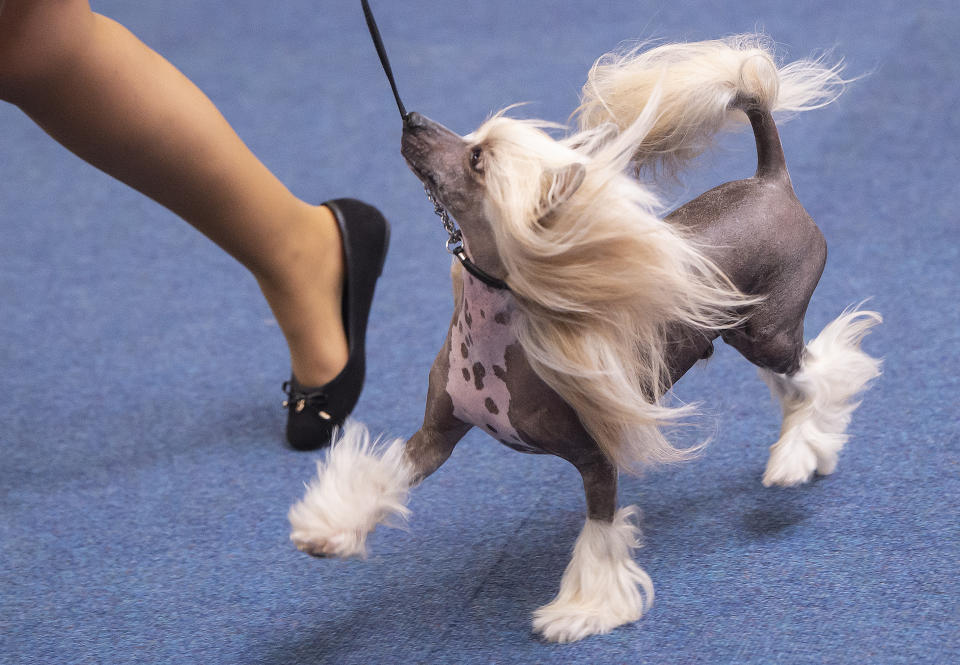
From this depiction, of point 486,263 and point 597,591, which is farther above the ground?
point 486,263

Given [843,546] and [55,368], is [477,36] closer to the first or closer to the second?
[55,368]

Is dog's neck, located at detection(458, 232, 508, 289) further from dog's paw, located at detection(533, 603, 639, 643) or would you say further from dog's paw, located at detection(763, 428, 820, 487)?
dog's paw, located at detection(763, 428, 820, 487)

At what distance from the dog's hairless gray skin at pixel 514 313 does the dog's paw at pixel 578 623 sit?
0.09 metres

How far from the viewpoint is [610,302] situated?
888mm

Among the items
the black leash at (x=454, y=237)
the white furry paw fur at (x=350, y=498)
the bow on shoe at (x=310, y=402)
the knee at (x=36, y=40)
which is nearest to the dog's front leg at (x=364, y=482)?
the white furry paw fur at (x=350, y=498)

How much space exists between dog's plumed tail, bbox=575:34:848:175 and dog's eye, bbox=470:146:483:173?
0.75ft

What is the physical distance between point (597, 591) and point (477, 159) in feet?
1.45

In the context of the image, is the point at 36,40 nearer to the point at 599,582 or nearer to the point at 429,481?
the point at 429,481

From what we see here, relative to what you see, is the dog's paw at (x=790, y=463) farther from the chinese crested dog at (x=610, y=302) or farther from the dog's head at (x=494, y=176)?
the dog's head at (x=494, y=176)

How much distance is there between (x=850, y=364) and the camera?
1214mm

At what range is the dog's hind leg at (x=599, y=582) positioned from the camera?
1.02 meters

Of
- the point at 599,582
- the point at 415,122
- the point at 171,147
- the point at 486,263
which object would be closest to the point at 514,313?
the point at 486,263

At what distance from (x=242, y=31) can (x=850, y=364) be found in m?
2.70

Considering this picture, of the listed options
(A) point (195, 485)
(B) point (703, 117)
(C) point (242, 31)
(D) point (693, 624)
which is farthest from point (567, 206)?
(C) point (242, 31)
